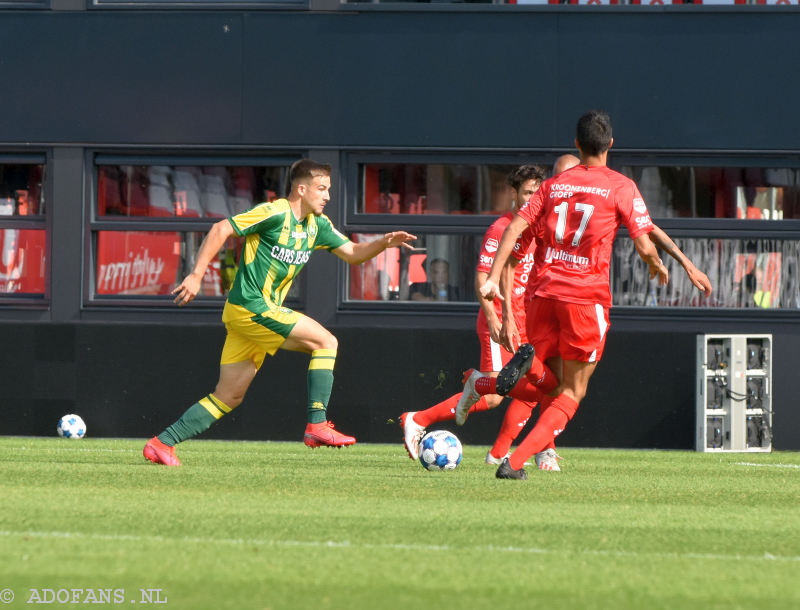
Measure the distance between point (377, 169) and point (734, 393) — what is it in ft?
12.8

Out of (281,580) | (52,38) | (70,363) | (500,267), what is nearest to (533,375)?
(500,267)

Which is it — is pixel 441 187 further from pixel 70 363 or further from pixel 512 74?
pixel 70 363

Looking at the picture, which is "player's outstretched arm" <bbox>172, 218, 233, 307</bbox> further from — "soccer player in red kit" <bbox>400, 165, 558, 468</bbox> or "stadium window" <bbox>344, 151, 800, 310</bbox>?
"stadium window" <bbox>344, 151, 800, 310</bbox>

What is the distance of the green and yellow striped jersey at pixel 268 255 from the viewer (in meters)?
9.78

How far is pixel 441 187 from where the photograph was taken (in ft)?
47.0

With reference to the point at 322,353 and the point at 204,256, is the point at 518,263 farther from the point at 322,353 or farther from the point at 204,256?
the point at 204,256

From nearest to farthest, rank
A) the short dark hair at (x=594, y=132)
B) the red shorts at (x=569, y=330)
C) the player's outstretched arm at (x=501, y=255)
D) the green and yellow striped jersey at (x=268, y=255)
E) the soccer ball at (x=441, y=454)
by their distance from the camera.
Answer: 1. the player's outstretched arm at (x=501, y=255)
2. the red shorts at (x=569, y=330)
3. the short dark hair at (x=594, y=132)
4. the soccer ball at (x=441, y=454)
5. the green and yellow striped jersey at (x=268, y=255)

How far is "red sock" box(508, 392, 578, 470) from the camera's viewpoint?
825 centimetres

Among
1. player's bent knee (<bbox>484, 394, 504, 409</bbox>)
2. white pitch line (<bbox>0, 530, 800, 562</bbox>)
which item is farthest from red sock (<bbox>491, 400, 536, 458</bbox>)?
white pitch line (<bbox>0, 530, 800, 562</bbox>)

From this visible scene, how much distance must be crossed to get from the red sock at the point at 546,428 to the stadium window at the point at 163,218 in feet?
20.8

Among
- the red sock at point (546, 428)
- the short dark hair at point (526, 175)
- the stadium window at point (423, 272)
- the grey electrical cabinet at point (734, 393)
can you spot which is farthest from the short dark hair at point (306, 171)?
the grey electrical cabinet at point (734, 393)

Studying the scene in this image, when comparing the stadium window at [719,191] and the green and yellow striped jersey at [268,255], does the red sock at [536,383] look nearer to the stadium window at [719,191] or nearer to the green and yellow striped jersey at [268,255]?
the green and yellow striped jersey at [268,255]

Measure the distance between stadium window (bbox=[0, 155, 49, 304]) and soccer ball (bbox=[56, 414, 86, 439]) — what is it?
156 centimetres

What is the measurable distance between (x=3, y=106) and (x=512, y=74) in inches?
192
